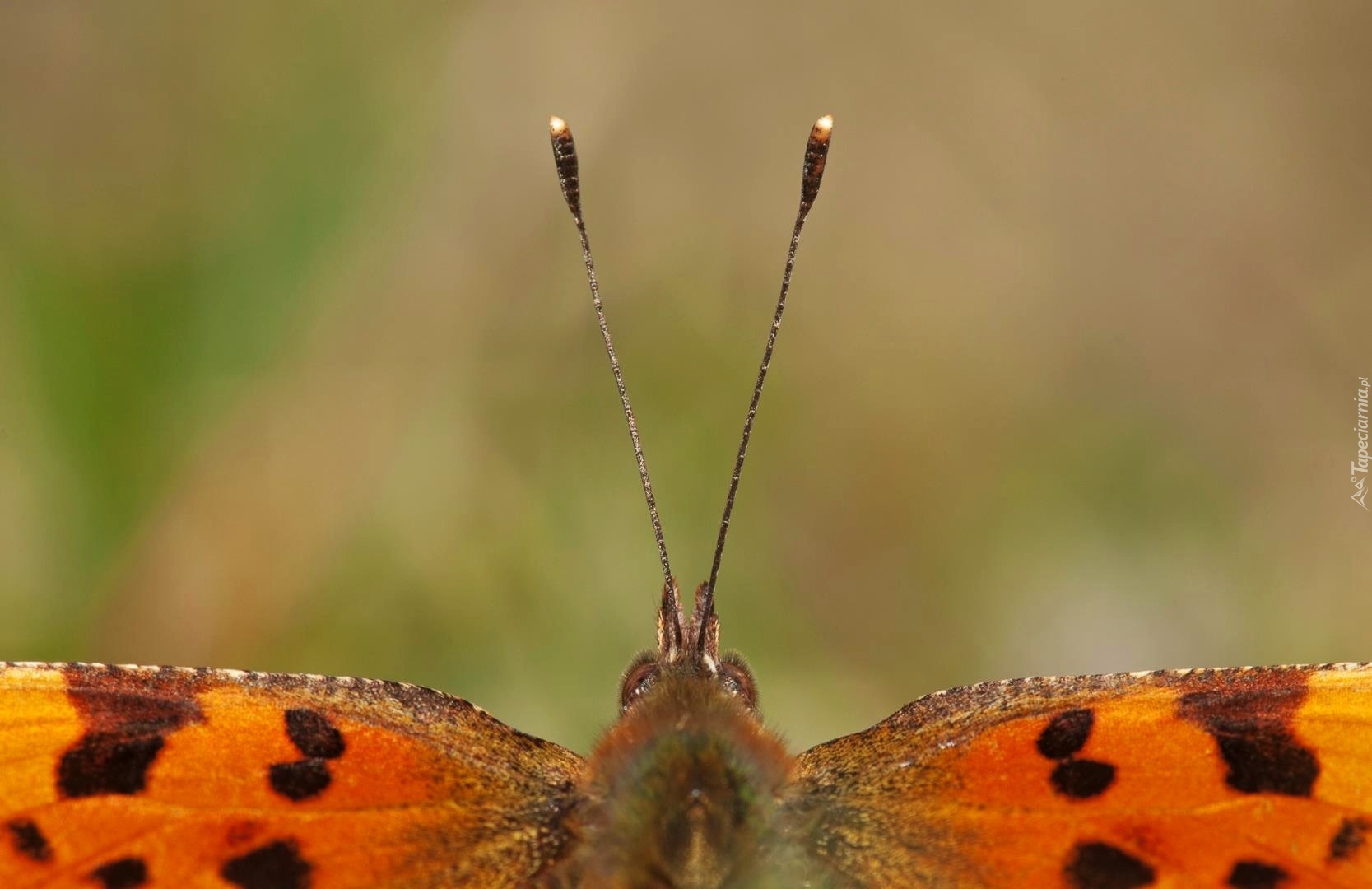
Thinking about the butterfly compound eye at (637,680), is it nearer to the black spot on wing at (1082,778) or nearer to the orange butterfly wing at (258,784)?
the orange butterfly wing at (258,784)

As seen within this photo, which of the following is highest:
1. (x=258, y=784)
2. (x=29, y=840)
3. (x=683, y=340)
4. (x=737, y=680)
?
(x=683, y=340)

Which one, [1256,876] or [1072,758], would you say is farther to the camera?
[1072,758]

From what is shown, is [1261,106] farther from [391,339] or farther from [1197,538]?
[391,339]

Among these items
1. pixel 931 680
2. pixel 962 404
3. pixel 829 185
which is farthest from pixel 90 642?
pixel 829 185

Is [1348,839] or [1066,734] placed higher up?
[1066,734]

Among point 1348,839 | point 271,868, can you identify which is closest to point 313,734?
point 271,868

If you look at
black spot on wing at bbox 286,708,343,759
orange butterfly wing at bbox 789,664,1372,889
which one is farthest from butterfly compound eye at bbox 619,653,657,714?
black spot on wing at bbox 286,708,343,759

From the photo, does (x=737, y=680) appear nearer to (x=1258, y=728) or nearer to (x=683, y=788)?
(x=683, y=788)

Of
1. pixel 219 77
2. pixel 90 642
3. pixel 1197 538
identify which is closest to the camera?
pixel 90 642
